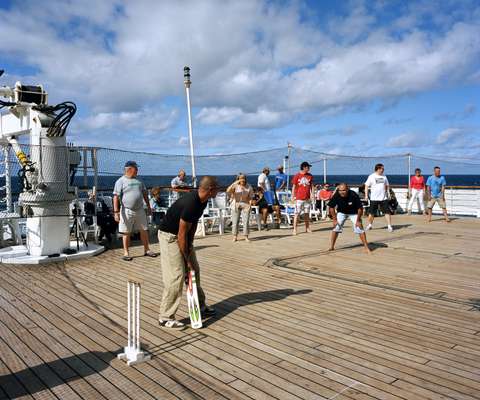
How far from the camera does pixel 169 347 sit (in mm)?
3762

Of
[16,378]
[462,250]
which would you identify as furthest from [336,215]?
[16,378]

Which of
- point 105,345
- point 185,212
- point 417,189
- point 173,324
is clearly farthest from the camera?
point 417,189

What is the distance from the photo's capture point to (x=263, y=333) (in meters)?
4.07

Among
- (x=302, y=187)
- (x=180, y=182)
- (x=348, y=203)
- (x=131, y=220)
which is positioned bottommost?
(x=131, y=220)

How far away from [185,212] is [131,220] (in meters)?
3.66

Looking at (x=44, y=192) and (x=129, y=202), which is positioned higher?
(x=44, y=192)

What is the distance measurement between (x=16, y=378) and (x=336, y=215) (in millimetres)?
6075

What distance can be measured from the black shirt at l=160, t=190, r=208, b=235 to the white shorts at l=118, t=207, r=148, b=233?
329 centimetres

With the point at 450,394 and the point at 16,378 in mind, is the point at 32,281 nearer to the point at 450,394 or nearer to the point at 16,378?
the point at 16,378

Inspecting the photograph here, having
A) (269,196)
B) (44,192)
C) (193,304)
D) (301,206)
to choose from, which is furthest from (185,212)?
(269,196)

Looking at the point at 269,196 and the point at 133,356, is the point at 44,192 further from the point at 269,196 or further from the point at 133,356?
the point at 269,196

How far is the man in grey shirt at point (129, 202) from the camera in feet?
23.8

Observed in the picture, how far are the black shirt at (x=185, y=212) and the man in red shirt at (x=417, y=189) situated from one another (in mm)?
11265

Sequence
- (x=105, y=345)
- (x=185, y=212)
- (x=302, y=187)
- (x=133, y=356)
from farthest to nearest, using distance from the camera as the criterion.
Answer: (x=302, y=187)
(x=185, y=212)
(x=105, y=345)
(x=133, y=356)
